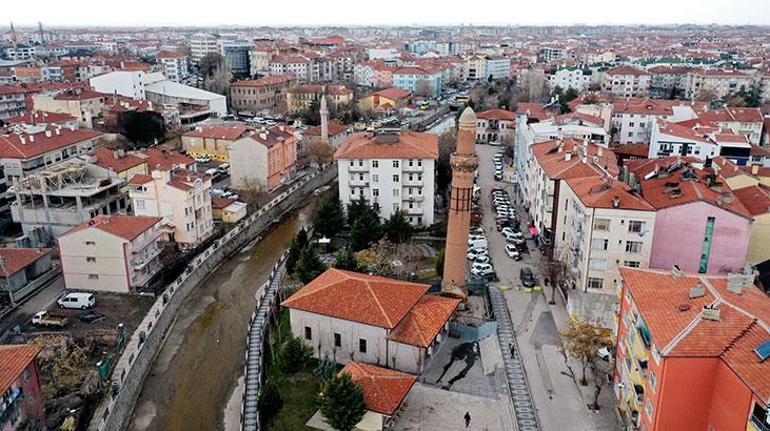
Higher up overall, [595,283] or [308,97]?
[308,97]

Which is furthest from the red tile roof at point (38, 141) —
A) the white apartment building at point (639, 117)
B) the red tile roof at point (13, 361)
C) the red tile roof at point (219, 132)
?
the white apartment building at point (639, 117)

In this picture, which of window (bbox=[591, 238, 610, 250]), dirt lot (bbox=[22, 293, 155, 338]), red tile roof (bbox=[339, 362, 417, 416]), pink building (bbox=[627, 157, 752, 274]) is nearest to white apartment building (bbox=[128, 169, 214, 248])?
dirt lot (bbox=[22, 293, 155, 338])

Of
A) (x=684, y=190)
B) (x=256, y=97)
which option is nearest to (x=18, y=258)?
(x=684, y=190)

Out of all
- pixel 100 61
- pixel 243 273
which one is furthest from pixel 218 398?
pixel 100 61

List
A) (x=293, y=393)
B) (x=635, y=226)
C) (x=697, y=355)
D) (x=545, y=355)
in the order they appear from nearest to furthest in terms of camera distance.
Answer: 1. (x=697, y=355)
2. (x=293, y=393)
3. (x=545, y=355)
4. (x=635, y=226)

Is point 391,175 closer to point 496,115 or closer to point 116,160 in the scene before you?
point 116,160

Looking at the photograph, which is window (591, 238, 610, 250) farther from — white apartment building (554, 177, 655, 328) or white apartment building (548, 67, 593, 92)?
white apartment building (548, 67, 593, 92)
